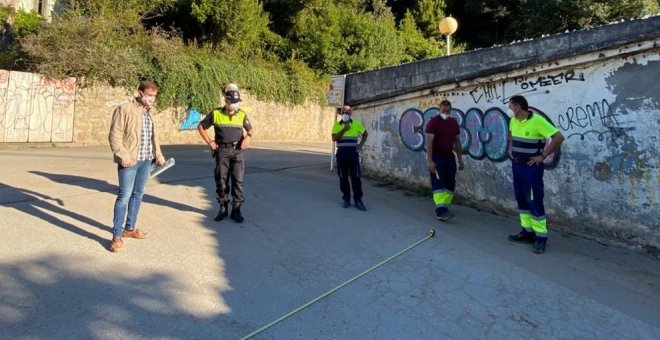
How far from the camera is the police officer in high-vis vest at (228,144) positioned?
20.4ft

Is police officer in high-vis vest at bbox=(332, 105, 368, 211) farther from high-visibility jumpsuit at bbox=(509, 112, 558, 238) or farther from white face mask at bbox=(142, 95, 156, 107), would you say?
white face mask at bbox=(142, 95, 156, 107)

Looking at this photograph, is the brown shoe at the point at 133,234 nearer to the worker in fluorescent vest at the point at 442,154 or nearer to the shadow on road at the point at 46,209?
the shadow on road at the point at 46,209

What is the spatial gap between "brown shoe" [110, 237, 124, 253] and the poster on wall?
694cm

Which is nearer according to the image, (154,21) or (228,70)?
(228,70)

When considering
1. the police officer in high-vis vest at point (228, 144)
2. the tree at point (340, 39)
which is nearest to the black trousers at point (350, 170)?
the police officer in high-vis vest at point (228, 144)

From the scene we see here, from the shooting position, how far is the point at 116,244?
192 inches

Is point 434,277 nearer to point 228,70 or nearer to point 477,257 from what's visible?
point 477,257

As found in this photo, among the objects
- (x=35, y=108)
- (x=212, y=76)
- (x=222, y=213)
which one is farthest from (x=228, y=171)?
(x=212, y=76)

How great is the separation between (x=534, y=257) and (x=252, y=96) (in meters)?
17.8

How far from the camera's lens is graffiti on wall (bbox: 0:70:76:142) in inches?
550

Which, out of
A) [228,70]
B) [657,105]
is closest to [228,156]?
[657,105]

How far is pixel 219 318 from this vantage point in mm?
3600

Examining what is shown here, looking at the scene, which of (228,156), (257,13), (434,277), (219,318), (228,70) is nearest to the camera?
(219,318)

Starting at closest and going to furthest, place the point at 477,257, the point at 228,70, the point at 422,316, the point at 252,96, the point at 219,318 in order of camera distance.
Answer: the point at 219,318
the point at 422,316
the point at 477,257
the point at 228,70
the point at 252,96
